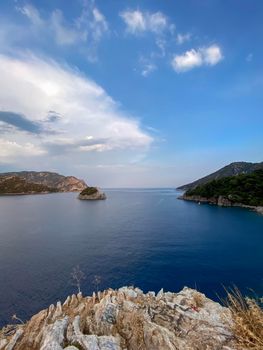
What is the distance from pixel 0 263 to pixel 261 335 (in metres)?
57.8

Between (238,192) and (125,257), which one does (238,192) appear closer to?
(238,192)

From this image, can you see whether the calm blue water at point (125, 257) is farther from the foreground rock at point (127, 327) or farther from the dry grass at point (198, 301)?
the dry grass at point (198, 301)

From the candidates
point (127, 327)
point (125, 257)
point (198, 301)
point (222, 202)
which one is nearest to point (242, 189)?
point (222, 202)

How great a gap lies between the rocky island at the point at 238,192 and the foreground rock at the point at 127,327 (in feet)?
408

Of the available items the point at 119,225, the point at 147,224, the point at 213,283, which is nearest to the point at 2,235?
A: the point at 119,225

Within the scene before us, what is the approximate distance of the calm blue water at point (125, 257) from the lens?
4275 centimetres

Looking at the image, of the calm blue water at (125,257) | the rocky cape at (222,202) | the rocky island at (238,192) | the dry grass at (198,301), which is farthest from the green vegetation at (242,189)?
the dry grass at (198,301)

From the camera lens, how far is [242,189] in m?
154

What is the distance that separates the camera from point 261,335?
8.02 meters

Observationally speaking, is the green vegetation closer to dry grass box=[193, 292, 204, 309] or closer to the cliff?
the cliff

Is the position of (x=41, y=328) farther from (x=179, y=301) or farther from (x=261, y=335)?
(x=261, y=335)

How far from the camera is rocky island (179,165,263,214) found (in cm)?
14116

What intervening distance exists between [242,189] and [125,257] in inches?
4624

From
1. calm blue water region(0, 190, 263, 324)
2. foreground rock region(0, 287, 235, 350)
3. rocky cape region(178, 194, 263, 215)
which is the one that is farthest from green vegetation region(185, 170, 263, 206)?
foreground rock region(0, 287, 235, 350)
